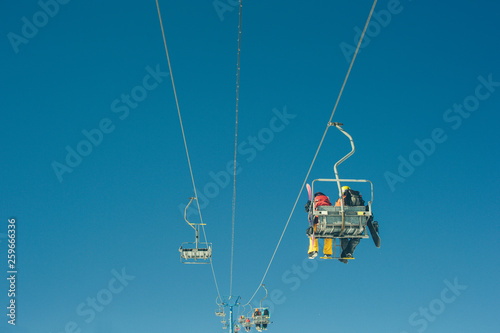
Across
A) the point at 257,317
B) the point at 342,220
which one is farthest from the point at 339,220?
the point at 257,317

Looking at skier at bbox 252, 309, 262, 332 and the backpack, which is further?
skier at bbox 252, 309, 262, 332

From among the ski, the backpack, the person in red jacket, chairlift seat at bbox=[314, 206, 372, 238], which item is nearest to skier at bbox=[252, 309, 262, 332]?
the person in red jacket

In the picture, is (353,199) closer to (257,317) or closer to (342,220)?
(342,220)

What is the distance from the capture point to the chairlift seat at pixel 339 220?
33.6ft

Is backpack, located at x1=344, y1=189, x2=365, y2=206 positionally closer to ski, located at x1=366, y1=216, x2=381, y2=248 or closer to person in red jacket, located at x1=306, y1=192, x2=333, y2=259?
person in red jacket, located at x1=306, y1=192, x2=333, y2=259

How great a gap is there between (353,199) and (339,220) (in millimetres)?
544

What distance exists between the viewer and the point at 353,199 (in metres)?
10.5

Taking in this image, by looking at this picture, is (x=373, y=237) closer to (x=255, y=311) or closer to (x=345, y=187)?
(x=345, y=187)

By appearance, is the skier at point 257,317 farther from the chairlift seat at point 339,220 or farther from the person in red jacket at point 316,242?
the chairlift seat at point 339,220

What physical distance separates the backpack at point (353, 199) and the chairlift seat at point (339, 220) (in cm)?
15

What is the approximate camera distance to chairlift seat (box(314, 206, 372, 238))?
10227 millimetres

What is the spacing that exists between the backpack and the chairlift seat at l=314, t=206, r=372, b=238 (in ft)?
0.48

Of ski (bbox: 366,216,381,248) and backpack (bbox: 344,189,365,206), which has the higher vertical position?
backpack (bbox: 344,189,365,206)

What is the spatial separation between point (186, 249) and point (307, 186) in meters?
10.4
